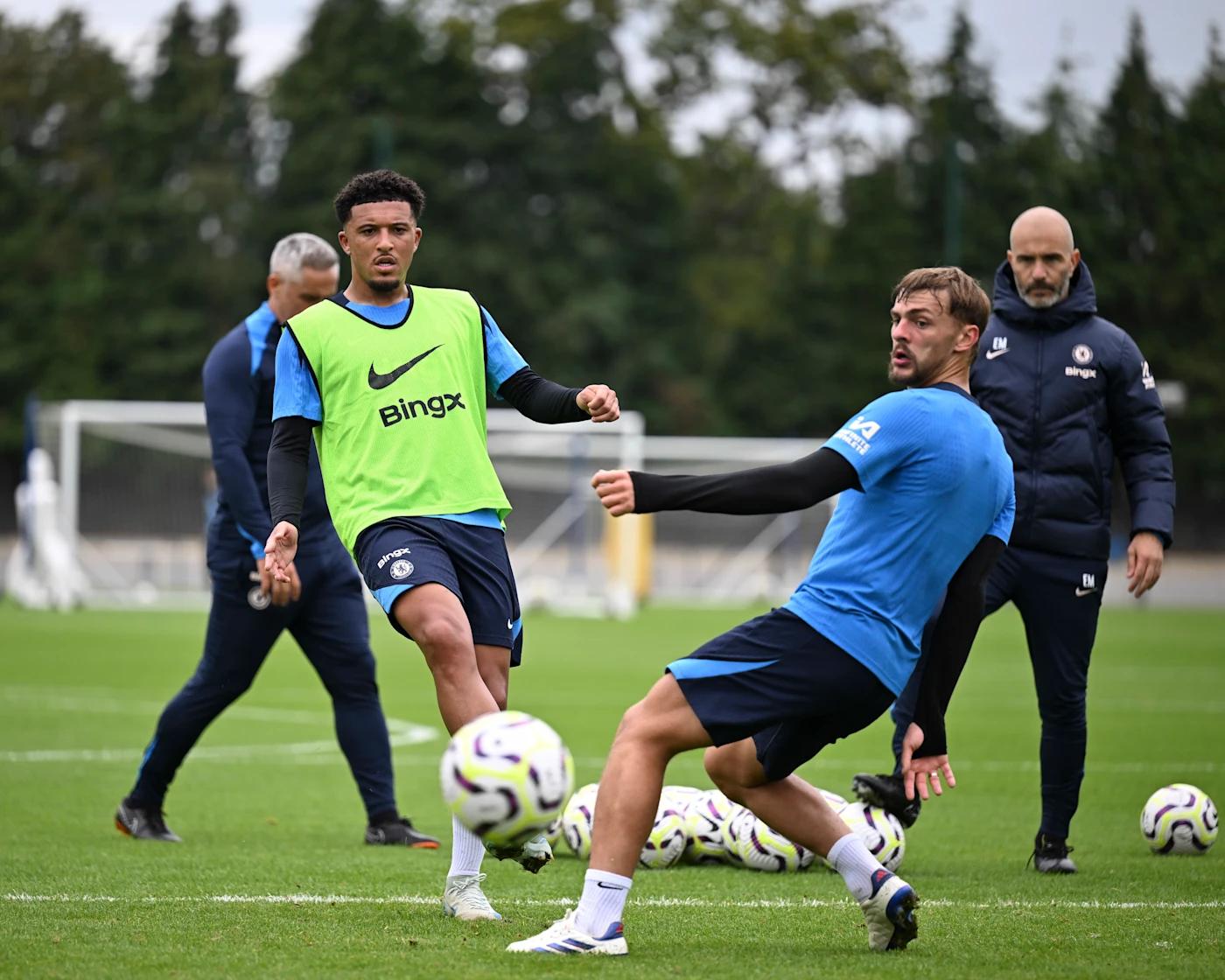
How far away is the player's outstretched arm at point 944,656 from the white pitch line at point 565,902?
1136 millimetres

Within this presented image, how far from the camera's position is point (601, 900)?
5.04 m

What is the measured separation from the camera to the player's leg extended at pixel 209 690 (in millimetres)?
7883

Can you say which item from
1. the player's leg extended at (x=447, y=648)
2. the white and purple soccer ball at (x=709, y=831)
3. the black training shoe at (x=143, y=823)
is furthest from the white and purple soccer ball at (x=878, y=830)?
the black training shoe at (x=143, y=823)

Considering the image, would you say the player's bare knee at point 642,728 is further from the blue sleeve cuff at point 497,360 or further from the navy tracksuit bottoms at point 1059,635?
the navy tracksuit bottoms at point 1059,635

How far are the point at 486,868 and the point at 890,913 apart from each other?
2.43 meters

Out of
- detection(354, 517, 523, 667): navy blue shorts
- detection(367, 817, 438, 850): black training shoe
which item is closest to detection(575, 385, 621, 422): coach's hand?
detection(354, 517, 523, 667): navy blue shorts

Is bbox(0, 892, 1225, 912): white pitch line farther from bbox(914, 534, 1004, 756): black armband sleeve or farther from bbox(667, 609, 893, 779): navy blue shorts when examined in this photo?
bbox(667, 609, 893, 779): navy blue shorts

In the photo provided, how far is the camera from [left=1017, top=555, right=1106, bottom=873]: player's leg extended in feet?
23.7

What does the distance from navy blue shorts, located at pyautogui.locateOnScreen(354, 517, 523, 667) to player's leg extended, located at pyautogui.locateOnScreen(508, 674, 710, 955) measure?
965 mm

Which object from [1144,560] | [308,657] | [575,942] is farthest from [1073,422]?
[308,657]

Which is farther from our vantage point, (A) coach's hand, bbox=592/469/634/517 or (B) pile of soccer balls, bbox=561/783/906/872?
(B) pile of soccer balls, bbox=561/783/906/872

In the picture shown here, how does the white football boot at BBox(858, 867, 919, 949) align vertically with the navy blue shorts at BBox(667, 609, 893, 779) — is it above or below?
below

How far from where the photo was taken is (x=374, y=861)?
712 cm

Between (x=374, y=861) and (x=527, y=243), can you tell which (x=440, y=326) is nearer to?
(x=374, y=861)
